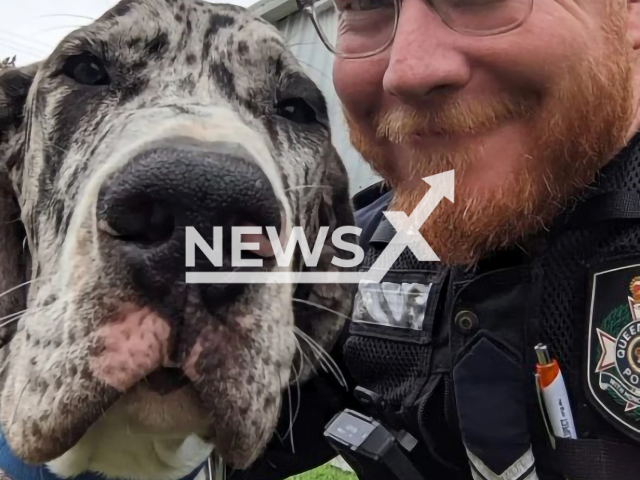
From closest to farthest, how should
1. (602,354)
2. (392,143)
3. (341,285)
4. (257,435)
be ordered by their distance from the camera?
1. (257,435)
2. (602,354)
3. (392,143)
4. (341,285)

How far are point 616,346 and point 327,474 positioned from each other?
312cm

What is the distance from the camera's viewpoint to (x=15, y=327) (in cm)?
170

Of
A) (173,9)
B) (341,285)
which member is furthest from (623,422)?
(173,9)

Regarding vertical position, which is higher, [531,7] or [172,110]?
[531,7]

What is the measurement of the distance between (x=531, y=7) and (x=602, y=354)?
81 cm

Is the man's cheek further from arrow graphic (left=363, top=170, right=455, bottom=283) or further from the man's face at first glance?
arrow graphic (left=363, top=170, right=455, bottom=283)

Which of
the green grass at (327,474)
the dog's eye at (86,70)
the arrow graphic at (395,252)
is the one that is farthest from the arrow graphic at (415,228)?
the green grass at (327,474)

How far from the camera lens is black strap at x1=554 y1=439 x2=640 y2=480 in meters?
1.71

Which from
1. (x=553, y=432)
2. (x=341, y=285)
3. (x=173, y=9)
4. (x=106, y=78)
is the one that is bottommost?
(x=553, y=432)

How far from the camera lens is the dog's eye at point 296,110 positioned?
184 centimetres

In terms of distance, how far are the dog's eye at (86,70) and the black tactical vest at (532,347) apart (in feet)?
3.45

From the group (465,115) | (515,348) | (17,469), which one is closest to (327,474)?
(515,348)

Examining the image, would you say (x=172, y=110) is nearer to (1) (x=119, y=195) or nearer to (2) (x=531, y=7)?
(1) (x=119, y=195)

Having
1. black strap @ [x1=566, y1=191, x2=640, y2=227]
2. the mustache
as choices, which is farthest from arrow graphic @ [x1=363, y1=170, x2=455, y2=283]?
black strap @ [x1=566, y1=191, x2=640, y2=227]
